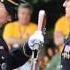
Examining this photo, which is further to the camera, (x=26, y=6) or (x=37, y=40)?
(x=26, y=6)

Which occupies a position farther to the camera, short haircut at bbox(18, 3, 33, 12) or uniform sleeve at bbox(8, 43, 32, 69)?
short haircut at bbox(18, 3, 33, 12)

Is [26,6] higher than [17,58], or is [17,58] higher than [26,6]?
[26,6]

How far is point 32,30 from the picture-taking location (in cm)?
251

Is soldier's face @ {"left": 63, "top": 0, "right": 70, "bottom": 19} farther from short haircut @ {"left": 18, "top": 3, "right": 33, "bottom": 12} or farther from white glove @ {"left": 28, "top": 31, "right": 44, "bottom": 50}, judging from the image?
white glove @ {"left": 28, "top": 31, "right": 44, "bottom": 50}

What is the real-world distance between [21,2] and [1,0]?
0.15 metres

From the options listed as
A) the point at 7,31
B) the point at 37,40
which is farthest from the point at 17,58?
the point at 7,31

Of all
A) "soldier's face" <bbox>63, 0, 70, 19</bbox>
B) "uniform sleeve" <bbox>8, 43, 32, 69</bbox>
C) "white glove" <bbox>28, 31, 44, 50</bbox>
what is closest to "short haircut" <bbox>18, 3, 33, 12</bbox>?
"soldier's face" <bbox>63, 0, 70, 19</bbox>

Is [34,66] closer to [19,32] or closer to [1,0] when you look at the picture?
[19,32]

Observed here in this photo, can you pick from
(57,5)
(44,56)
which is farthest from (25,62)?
(57,5)

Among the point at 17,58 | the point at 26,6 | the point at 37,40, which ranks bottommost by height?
the point at 17,58

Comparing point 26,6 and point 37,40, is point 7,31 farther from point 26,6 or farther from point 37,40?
point 37,40

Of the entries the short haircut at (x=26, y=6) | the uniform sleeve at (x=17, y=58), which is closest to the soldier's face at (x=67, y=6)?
the short haircut at (x=26, y=6)

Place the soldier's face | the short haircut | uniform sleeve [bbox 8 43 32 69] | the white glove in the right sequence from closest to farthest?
the white glove → uniform sleeve [bbox 8 43 32 69] → the soldier's face → the short haircut

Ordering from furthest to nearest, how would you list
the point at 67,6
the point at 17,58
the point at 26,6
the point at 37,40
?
the point at 26,6 < the point at 67,6 < the point at 17,58 < the point at 37,40
